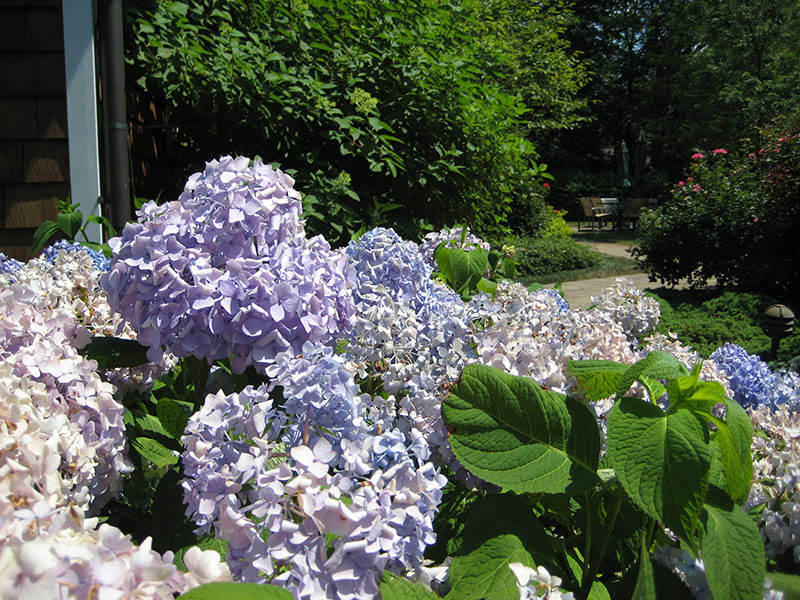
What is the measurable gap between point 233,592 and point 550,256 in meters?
10.8

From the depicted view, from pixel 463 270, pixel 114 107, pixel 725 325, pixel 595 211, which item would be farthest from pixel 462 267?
pixel 595 211

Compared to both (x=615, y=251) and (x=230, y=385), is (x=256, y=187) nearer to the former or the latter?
(x=230, y=385)

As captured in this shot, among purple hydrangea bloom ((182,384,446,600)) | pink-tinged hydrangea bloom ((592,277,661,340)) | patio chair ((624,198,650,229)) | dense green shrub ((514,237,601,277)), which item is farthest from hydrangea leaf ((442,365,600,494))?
patio chair ((624,198,650,229))

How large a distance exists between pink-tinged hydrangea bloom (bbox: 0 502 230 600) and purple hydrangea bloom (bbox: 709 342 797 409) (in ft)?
4.38

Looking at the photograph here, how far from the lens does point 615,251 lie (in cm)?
1523

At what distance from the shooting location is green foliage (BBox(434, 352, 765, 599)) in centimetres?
74

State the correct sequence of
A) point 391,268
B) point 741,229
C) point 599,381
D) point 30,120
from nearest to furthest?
1. point 599,381
2. point 391,268
3. point 30,120
4. point 741,229

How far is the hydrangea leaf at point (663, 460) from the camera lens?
73 cm

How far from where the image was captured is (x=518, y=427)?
0.91 meters

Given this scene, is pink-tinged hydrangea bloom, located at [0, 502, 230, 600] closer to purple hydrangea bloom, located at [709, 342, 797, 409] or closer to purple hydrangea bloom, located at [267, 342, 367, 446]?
purple hydrangea bloom, located at [267, 342, 367, 446]

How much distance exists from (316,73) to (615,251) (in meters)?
12.0

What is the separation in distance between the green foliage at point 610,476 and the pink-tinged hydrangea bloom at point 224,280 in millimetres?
289

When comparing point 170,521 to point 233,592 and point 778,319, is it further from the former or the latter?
point 778,319

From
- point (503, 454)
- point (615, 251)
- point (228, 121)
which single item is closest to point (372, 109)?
point (228, 121)
